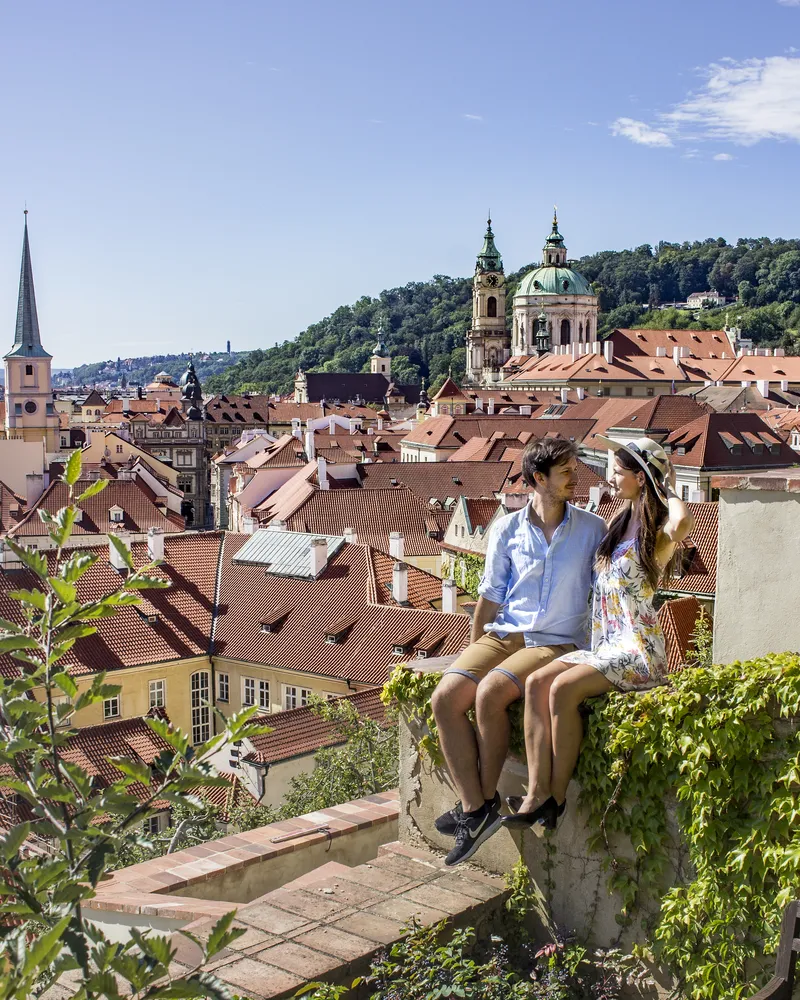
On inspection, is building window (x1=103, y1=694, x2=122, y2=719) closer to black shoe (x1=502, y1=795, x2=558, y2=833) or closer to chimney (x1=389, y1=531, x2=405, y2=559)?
chimney (x1=389, y1=531, x2=405, y2=559)

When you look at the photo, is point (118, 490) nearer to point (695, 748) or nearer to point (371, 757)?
point (371, 757)

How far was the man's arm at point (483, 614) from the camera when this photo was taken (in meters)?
5.41

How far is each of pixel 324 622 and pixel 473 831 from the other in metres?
22.4

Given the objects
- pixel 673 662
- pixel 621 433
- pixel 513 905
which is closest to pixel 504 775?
pixel 513 905

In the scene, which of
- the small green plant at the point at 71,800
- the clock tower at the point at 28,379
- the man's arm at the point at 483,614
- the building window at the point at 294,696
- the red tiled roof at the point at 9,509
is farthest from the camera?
the clock tower at the point at 28,379

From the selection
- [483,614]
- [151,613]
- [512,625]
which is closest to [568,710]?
[512,625]

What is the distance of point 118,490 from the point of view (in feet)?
158

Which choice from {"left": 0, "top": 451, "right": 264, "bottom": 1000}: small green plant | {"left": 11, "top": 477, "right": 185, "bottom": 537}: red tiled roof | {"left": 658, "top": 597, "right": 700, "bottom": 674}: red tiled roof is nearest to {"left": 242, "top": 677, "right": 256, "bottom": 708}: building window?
{"left": 658, "top": 597, "right": 700, "bottom": 674}: red tiled roof

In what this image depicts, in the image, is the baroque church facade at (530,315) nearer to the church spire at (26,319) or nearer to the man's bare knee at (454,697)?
the church spire at (26,319)

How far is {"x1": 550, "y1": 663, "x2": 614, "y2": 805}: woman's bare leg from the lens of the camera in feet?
15.7

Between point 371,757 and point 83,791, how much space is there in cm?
1273

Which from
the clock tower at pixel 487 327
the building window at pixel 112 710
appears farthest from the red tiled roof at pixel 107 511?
the clock tower at pixel 487 327

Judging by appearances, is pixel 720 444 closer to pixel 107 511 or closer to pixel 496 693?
pixel 107 511

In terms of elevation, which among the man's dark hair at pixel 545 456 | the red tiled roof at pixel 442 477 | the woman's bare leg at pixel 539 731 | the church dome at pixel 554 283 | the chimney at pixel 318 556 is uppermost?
the church dome at pixel 554 283
